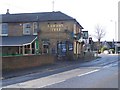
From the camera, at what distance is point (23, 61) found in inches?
1252

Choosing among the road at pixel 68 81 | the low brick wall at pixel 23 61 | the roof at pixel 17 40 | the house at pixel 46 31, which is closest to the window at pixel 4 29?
the house at pixel 46 31

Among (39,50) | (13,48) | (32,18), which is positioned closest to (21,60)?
(13,48)

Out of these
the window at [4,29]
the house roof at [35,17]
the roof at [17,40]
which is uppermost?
the house roof at [35,17]

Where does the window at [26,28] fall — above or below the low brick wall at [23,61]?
above

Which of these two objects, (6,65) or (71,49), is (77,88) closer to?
(6,65)

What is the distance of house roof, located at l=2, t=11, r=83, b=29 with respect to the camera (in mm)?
56156

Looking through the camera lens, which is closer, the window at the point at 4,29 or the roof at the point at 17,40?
the roof at the point at 17,40

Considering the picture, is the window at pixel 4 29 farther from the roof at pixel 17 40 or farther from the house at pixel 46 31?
the roof at pixel 17 40

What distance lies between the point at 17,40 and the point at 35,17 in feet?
22.9

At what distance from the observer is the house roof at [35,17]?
56.2 metres

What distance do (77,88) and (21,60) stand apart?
1647 cm

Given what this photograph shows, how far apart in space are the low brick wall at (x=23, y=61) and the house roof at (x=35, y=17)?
1694 centimetres

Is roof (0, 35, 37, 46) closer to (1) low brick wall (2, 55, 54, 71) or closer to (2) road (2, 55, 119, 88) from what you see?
(1) low brick wall (2, 55, 54, 71)

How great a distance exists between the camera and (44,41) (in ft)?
182
